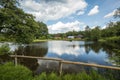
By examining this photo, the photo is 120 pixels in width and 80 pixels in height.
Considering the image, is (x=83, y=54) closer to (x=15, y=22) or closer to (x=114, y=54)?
(x=114, y=54)

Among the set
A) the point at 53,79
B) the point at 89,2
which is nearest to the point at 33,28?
the point at 53,79

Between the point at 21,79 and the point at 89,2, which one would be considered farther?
the point at 89,2

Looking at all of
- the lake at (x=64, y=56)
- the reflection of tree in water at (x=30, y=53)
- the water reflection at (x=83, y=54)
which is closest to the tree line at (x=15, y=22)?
the reflection of tree in water at (x=30, y=53)

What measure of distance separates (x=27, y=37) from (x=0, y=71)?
5094 millimetres

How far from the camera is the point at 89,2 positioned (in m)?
15.3

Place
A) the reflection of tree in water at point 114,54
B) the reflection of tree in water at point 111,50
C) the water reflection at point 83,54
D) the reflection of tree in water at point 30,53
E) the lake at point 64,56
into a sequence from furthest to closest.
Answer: the water reflection at point 83,54 < the reflection of tree in water at point 30,53 < the lake at point 64,56 < the reflection of tree in water at point 111,50 < the reflection of tree in water at point 114,54

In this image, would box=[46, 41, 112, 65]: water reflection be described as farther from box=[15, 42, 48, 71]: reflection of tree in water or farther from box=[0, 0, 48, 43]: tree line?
box=[0, 0, 48, 43]: tree line

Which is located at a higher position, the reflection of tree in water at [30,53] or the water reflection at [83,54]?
the reflection of tree in water at [30,53]

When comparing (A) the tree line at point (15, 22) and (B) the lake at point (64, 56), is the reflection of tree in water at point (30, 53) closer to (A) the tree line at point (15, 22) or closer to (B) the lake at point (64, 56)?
(B) the lake at point (64, 56)

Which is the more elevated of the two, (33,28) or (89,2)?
(89,2)

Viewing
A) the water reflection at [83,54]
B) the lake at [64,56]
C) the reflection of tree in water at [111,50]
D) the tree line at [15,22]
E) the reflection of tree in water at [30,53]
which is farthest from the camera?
the water reflection at [83,54]

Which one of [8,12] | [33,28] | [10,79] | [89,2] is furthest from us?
[89,2]

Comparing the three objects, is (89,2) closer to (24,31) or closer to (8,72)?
(24,31)

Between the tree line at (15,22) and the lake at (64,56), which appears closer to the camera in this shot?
the tree line at (15,22)
